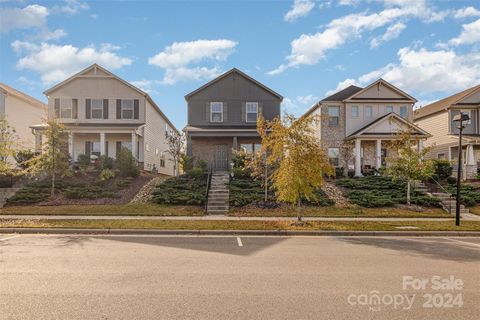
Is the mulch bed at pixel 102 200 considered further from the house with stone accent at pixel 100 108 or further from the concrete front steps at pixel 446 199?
the concrete front steps at pixel 446 199

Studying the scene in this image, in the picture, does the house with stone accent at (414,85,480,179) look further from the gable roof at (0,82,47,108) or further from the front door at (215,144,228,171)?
the gable roof at (0,82,47,108)

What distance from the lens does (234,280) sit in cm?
640

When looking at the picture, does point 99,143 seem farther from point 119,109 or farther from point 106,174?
point 106,174

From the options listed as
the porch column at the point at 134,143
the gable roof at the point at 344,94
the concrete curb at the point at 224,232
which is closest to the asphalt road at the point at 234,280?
the concrete curb at the point at 224,232

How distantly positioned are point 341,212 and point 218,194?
690cm

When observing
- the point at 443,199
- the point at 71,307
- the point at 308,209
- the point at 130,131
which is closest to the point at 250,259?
the point at 71,307

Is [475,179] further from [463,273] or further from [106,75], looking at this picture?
[106,75]

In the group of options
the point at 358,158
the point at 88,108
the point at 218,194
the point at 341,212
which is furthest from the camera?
the point at 88,108

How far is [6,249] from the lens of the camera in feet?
29.9

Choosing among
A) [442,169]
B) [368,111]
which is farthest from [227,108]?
[442,169]

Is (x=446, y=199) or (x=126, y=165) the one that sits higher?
(x=126, y=165)

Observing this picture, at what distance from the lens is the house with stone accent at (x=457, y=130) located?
2860 centimetres

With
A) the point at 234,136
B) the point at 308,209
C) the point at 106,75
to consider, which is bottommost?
the point at 308,209

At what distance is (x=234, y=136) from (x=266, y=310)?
2122cm
